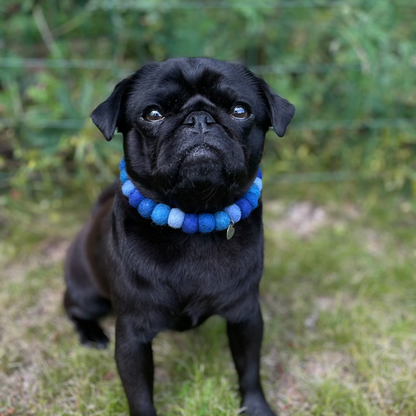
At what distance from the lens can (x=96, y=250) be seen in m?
2.04

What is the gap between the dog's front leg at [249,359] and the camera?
1812 millimetres

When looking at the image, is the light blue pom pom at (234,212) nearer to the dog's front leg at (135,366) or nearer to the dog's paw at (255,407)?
the dog's front leg at (135,366)

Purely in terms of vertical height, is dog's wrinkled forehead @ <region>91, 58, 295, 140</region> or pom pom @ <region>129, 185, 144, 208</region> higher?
dog's wrinkled forehead @ <region>91, 58, 295, 140</region>

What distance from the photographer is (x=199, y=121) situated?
1508 mm

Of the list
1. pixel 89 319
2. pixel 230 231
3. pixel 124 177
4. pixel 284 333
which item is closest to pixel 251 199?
pixel 230 231

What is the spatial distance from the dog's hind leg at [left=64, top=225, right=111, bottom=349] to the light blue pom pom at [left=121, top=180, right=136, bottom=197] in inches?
24.3

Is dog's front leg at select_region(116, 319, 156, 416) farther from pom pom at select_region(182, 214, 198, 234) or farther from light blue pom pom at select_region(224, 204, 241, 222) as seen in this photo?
light blue pom pom at select_region(224, 204, 241, 222)

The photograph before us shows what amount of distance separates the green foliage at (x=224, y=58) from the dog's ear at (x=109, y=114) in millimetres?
1403

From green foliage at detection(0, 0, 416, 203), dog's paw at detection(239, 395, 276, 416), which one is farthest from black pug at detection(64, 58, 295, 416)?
green foliage at detection(0, 0, 416, 203)

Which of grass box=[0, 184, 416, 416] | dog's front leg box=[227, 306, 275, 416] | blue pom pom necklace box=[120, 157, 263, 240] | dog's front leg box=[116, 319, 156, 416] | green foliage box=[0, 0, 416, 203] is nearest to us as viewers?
blue pom pom necklace box=[120, 157, 263, 240]

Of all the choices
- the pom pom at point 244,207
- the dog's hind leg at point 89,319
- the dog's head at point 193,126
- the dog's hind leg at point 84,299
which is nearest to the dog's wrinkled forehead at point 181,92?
the dog's head at point 193,126

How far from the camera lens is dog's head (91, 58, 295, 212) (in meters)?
1.51

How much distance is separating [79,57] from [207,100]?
203 cm

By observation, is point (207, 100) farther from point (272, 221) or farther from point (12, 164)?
point (12, 164)
